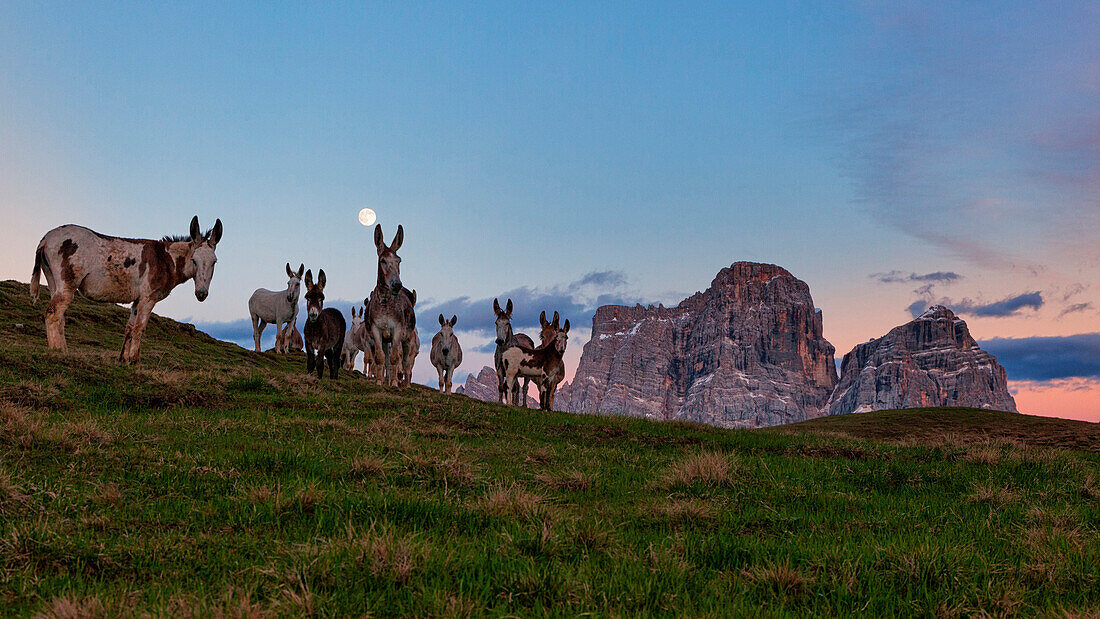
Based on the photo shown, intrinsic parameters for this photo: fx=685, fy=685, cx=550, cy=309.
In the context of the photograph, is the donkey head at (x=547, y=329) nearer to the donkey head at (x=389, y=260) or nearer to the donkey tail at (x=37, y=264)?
the donkey head at (x=389, y=260)

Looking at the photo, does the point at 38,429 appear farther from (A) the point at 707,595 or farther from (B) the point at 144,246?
(B) the point at 144,246

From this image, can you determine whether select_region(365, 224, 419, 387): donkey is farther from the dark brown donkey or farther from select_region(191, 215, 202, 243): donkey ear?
select_region(191, 215, 202, 243): donkey ear

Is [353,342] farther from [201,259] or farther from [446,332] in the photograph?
[201,259]

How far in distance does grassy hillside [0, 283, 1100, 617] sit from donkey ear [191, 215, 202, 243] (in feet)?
21.3

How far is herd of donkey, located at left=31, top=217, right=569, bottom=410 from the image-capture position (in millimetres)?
18297

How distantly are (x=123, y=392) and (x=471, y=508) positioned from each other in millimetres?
10706

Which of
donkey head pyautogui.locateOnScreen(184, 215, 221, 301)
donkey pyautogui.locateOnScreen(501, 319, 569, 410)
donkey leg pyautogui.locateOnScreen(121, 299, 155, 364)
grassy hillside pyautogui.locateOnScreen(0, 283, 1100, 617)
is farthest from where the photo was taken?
donkey pyautogui.locateOnScreen(501, 319, 569, 410)

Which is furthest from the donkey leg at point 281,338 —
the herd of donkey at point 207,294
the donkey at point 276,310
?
the herd of donkey at point 207,294

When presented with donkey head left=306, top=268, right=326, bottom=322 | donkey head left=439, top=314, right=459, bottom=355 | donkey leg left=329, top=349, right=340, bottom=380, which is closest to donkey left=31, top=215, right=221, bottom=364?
donkey head left=306, top=268, right=326, bottom=322

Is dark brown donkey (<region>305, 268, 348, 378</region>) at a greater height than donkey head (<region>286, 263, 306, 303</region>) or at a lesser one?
lesser

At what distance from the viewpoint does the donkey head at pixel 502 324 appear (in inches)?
1149

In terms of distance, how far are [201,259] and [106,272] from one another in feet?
7.56

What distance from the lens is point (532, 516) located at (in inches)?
265

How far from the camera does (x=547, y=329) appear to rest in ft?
99.5
